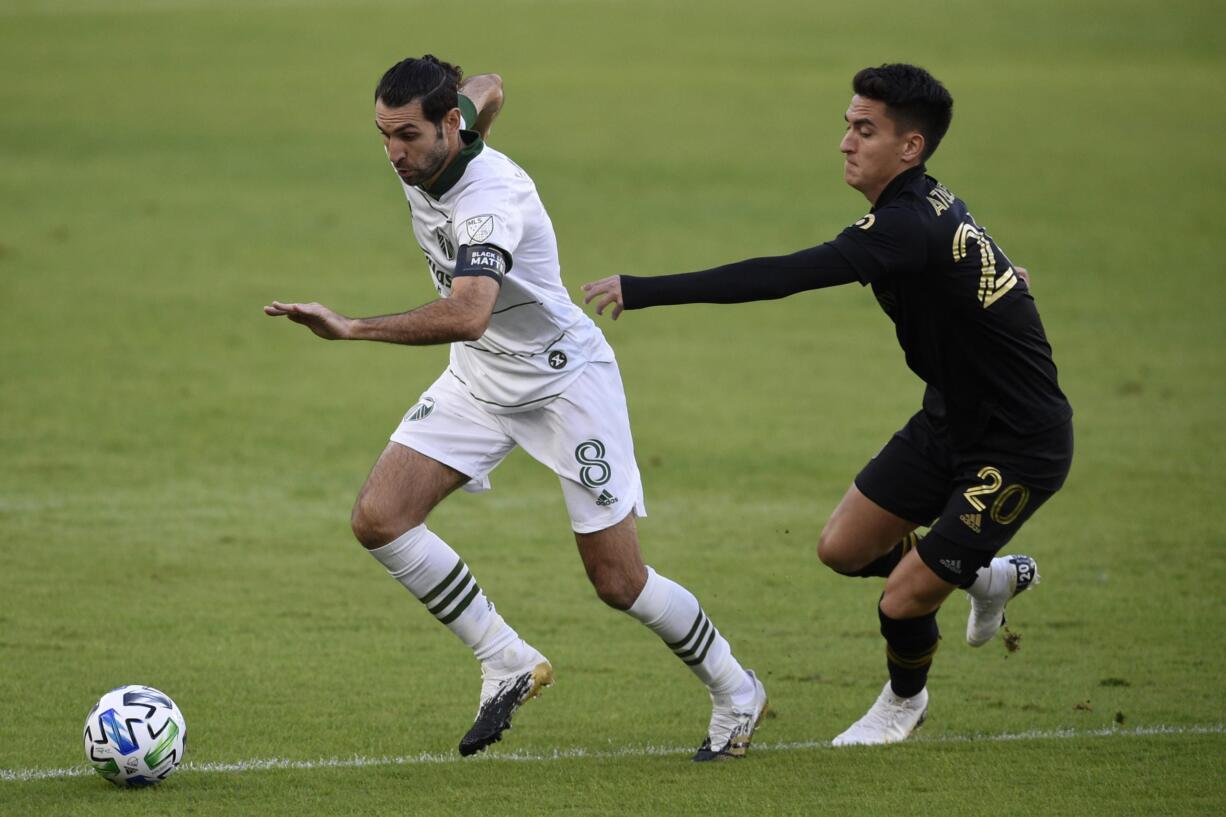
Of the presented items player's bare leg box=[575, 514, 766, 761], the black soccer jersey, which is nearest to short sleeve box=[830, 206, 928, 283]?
the black soccer jersey

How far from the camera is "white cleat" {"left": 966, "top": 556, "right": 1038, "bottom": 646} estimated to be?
25.5 ft

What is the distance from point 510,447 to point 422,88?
5.23 ft

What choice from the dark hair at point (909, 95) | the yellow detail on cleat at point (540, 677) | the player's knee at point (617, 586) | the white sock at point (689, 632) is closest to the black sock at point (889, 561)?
the white sock at point (689, 632)

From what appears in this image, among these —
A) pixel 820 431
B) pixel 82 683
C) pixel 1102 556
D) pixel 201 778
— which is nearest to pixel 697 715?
pixel 201 778

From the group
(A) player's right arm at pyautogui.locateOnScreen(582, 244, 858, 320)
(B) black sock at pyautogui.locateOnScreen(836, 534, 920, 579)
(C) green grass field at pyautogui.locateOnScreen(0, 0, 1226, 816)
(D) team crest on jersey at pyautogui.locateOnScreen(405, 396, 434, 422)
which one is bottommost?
(C) green grass field at pyautogui.locateOnScreen(0, 0, 1226, 816)

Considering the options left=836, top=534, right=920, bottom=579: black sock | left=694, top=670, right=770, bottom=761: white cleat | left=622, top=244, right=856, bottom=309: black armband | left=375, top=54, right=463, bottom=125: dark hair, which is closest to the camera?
left=622, top=244, right=856, bottom=309: black armband

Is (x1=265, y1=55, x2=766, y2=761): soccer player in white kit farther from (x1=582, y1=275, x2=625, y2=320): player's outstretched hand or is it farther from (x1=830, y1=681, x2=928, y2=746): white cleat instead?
(x1=582, y1=275, x2=625, y2=320): player's outstretched hand

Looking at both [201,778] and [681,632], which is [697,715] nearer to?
[681,632]

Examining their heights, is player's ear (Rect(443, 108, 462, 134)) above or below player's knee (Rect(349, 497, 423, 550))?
above

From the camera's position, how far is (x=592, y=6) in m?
53.3

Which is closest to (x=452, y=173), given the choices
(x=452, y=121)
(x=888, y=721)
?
(x=452, y=121)

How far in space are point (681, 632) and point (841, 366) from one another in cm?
1085

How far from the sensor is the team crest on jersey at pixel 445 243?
6965 mm

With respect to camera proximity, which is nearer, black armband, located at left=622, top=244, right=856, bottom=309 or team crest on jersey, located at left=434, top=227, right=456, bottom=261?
black armband, located at left=622, top=244, right=856, bottom=309
